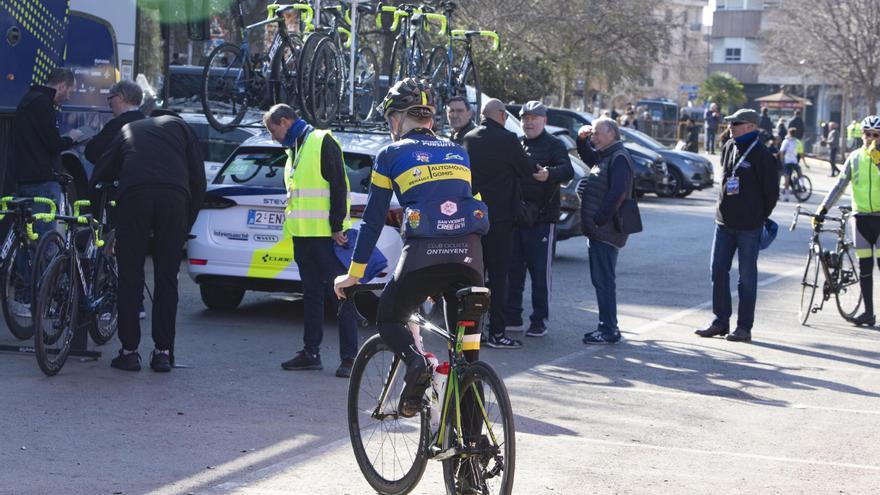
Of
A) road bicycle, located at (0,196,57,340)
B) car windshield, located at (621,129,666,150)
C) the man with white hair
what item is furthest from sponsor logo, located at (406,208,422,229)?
car windshield, located at (621,129,666,150)

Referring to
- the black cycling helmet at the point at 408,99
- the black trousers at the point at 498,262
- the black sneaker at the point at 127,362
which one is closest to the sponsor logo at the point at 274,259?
the black trousers at the point at 498,262

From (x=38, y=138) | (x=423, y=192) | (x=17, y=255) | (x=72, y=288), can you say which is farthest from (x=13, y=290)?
(x=423, y=192)

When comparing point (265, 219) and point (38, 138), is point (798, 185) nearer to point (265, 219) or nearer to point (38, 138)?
point (265, 219)

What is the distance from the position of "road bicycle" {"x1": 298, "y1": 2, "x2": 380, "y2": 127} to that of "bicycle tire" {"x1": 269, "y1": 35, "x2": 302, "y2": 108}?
152 millimetres

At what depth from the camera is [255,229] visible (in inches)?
444

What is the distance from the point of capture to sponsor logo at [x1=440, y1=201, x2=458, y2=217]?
→ 6.12 meters

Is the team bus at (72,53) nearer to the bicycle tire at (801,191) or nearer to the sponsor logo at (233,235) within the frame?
the sponsor logo at (233,235)

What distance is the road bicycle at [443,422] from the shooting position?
5.64m

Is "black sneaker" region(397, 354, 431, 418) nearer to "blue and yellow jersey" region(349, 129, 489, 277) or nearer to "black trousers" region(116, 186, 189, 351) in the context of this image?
"blue and yellow jersey" region(349, 129, 489, 277)

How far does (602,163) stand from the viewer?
452 inches

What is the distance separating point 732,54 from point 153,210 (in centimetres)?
9874

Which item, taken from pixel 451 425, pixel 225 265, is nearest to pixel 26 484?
pixel 451 425

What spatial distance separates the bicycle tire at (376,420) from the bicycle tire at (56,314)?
3077mm

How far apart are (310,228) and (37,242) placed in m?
2.02
